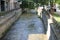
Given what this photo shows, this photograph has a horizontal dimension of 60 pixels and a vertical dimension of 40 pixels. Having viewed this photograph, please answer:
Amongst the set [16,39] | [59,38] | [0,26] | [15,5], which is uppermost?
[59,38]

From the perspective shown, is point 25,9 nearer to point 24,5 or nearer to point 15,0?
point 24,5

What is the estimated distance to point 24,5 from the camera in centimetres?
5128

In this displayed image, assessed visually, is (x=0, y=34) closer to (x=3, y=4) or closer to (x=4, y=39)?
(x=4, y=39)

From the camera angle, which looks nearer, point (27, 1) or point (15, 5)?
point (27, 1)

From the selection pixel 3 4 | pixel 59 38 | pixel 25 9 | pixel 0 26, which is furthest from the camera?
pixel 25 9

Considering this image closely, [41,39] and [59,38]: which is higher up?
[59,38]

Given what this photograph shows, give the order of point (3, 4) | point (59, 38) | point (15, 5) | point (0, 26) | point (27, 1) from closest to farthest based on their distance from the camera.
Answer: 1. point (59, 38)
2. point (0, 26)
3. point (3, 4)
4. point (27, 1)
5. point (15, 5)

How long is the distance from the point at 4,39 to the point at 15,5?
48344mm

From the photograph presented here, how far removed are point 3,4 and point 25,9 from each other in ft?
44.8

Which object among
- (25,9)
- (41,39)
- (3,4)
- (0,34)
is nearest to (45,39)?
(41,39)

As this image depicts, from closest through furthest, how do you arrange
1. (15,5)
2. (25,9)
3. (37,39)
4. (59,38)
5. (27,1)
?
(59,38) < (37,39) < (27,1) < (25,9) < (15,5)

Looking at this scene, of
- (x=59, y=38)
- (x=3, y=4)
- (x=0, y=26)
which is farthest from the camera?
(x=3, y=4)

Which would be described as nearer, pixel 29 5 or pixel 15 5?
pixel 29 5

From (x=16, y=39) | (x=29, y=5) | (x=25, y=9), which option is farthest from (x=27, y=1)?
(x=16, y=39)
